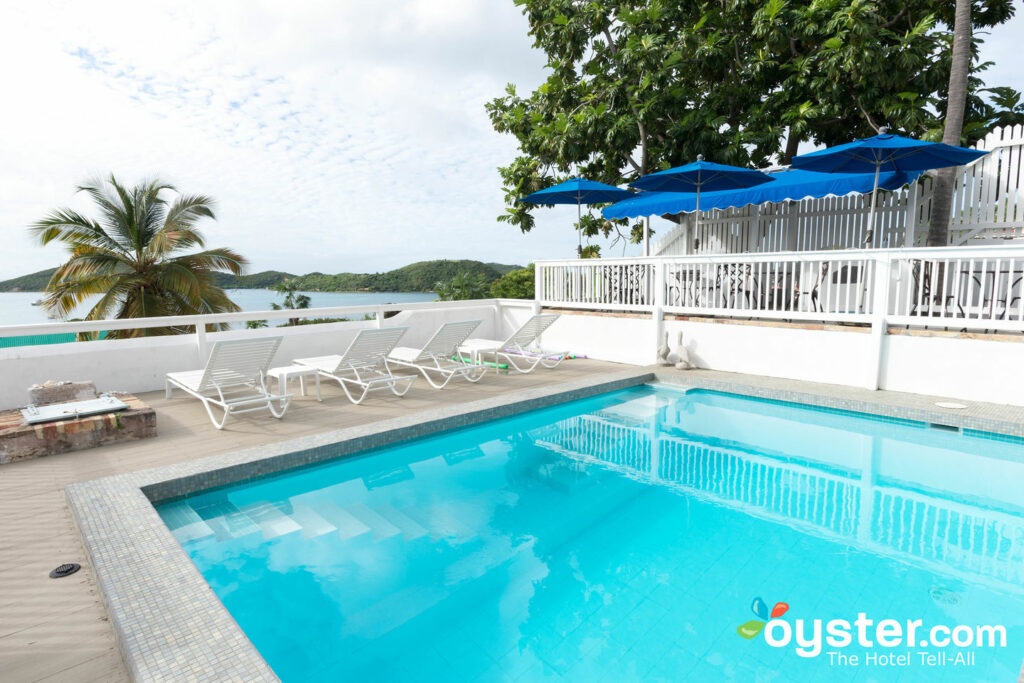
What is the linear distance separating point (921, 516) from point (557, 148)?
11463mm

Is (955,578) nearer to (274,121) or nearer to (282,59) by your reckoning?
(282,59)

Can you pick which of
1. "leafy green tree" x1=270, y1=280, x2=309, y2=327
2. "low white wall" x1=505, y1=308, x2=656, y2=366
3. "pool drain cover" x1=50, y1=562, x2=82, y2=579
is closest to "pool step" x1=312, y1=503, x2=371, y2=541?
"pool drain cover" x1=50, y1=562, x2=82, y2=579

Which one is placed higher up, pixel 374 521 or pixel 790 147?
pixel 790 147

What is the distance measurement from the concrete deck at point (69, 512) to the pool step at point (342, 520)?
1197 mm

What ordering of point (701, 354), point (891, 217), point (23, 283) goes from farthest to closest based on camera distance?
point (23, 283), point (891, 217), point (701, 354)

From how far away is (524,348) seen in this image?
9016mm

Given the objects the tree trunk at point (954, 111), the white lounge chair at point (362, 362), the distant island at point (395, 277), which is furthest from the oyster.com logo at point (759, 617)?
the distant island at point (395, 277)

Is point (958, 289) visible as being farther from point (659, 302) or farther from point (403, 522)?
point (403, 522)

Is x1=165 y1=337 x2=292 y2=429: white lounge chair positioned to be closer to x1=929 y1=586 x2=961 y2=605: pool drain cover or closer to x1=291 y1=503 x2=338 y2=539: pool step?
x1=291 y1=503 x2=338 y2=539: pool step

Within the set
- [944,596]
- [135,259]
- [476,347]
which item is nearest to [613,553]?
[944,596]

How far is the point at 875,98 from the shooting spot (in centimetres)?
1068

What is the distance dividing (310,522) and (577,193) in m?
8.09

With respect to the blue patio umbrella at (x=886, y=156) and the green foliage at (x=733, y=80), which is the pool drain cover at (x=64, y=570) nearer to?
the blue patio umbrella at (x=886, y=156)

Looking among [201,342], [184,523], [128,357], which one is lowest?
[184,523]
